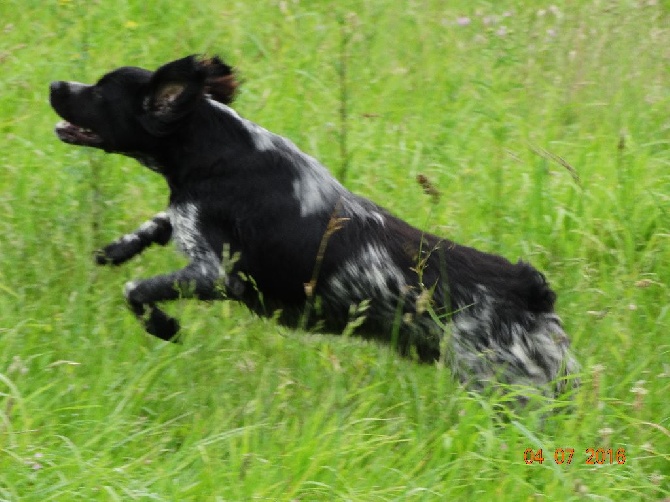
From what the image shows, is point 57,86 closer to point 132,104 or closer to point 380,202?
point 132,104

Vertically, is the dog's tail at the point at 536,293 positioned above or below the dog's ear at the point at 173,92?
below

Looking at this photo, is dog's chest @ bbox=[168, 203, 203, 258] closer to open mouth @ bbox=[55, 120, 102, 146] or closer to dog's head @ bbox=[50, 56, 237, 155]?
dog's head @ bbox=[50, 56, 237, 155]

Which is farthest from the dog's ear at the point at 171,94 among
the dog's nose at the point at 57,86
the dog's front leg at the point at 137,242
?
the dog's front leg at the point at 137,242

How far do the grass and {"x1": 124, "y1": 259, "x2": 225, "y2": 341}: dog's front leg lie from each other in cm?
9

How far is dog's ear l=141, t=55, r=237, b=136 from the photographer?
15.6ft

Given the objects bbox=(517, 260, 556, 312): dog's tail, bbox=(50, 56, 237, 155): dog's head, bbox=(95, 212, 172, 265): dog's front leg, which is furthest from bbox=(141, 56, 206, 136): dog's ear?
bbox=(517, 260, 556, 312): dog's tail

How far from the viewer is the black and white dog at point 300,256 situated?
15.1ft

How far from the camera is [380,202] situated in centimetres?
612

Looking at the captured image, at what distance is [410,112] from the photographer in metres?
7.04

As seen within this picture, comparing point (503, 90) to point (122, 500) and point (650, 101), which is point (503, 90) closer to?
point (650, 101)
